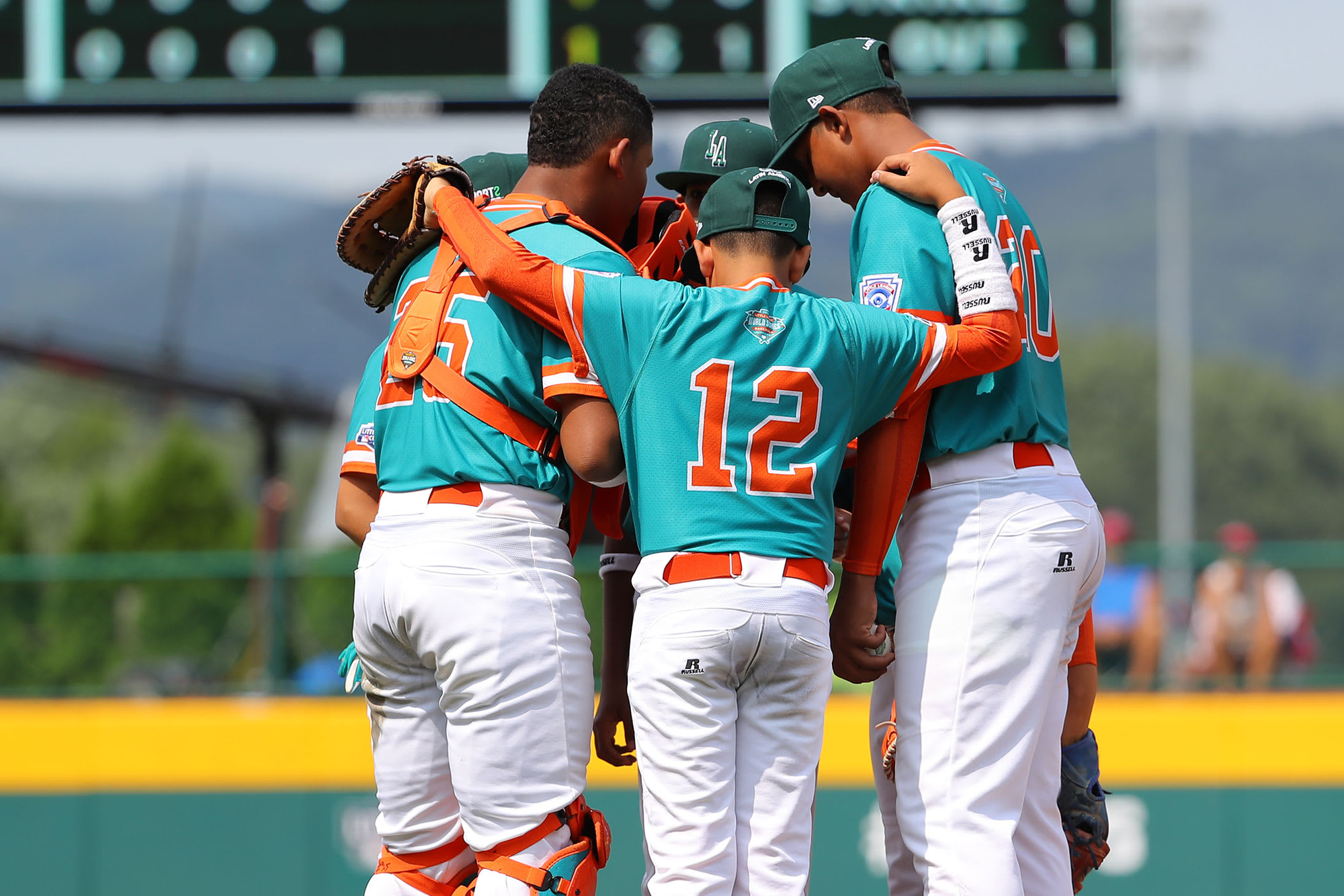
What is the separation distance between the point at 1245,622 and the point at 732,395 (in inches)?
226

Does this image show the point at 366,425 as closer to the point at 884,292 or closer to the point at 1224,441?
the point at 884,292

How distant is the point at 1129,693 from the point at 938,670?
16.1 feet

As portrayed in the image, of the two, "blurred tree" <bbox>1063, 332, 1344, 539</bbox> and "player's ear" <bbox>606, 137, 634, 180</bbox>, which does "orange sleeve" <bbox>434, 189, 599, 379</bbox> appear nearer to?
"player's ear" <bbox>606, 137, 634, 180</bbox>

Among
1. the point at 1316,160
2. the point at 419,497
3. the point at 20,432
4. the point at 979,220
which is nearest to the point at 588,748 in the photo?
the point at 419,497

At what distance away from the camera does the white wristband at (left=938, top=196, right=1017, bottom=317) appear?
3.37 m

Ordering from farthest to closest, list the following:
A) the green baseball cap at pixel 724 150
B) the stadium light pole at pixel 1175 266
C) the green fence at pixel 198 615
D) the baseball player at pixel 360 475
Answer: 1. the stadium light pole at pixel 1175 266
2. the green fence at pixel 198 615
3. the green baseball cap at pixel 724 150
4. the baseball player at pixel 360 475

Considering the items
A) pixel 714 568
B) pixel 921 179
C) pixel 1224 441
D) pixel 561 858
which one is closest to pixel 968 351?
pixel 921 179

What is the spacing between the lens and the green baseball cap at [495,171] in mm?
4316

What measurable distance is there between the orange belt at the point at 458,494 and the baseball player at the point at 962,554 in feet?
2.88

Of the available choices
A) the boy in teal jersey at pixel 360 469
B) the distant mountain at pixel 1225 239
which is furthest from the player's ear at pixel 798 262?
the distant mountain at pixel 1225 239

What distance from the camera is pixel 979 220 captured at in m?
3.41

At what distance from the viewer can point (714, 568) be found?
319 cm

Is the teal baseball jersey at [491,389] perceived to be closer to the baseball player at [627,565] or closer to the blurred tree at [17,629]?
the baseball player at [627,565]

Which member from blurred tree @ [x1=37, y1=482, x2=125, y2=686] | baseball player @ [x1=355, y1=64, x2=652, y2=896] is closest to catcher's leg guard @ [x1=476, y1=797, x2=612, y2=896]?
baseball player @ [x1=355, y1=64, x2=652, y2=896]
